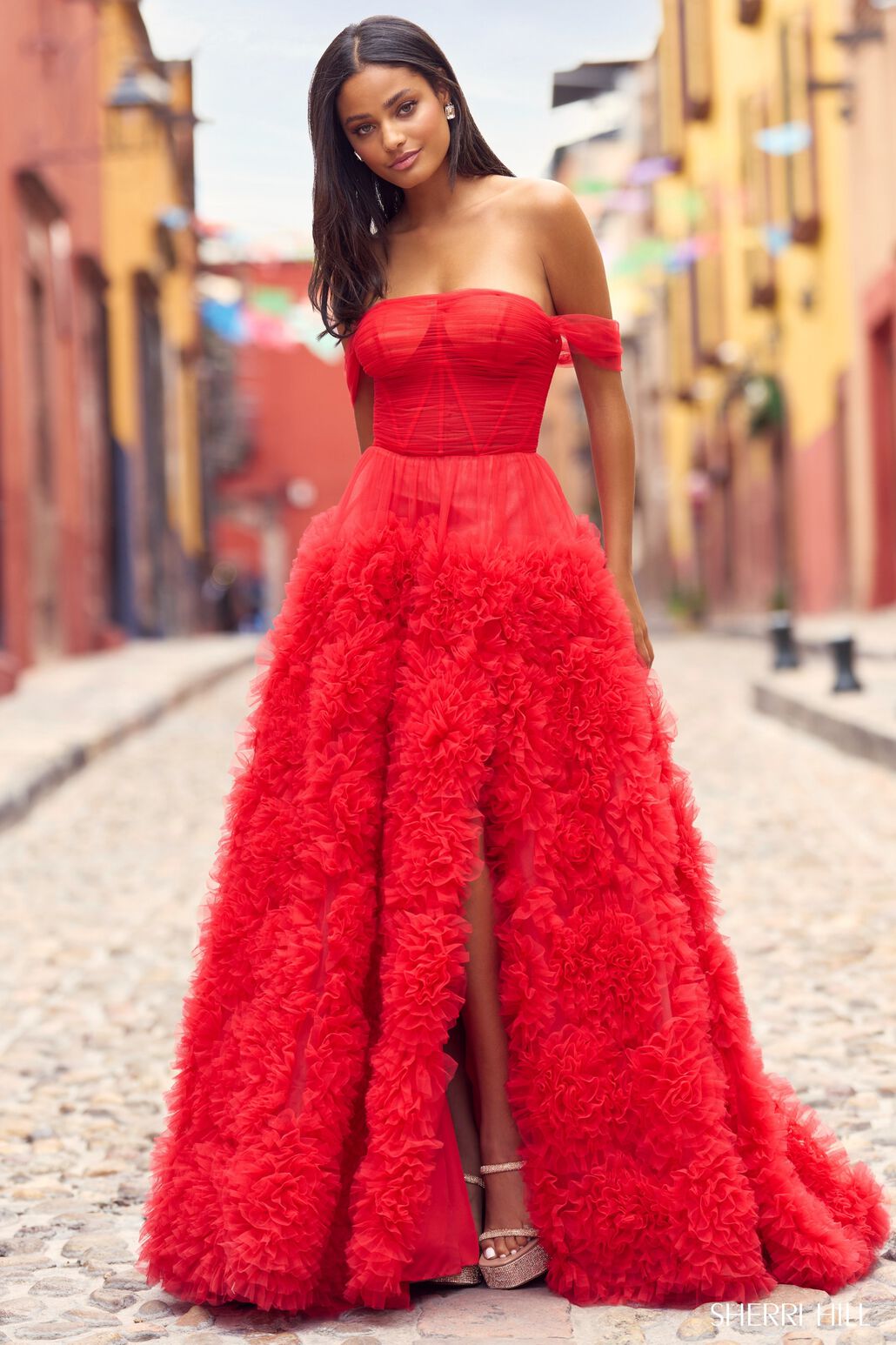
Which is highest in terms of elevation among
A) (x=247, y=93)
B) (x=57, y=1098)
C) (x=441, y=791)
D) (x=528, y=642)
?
(x=247, y=93)

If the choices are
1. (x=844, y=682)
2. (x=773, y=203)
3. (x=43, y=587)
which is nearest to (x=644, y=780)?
(x=844, y=682)

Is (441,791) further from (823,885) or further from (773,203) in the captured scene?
(773,203)

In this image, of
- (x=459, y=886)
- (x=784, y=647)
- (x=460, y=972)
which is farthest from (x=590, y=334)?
(x=784, y=647)

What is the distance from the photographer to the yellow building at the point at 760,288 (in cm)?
1861

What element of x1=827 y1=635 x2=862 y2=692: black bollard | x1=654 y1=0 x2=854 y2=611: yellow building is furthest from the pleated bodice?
x1=654 y1=0 x2=854 y2=611: yellow building

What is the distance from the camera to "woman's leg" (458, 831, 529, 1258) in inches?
88.0

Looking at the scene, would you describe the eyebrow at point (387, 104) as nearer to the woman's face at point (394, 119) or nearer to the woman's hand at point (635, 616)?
the woman's face at point (394, 119)

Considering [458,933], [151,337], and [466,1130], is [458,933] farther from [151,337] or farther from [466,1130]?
[151,337]

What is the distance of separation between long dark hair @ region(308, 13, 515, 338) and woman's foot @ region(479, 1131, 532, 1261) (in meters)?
1.10

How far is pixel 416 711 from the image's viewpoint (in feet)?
7.27

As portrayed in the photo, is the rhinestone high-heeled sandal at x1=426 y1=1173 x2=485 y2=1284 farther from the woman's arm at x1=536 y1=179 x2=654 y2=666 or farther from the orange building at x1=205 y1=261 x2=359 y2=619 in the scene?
the orange building at x1=205 y1=261 x2=359 y2=619

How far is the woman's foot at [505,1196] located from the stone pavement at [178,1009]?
0.06 metres

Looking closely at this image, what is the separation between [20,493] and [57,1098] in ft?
37.3

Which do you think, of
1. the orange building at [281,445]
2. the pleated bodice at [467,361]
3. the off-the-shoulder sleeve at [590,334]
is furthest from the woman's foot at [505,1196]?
the orange building at [281,445]
